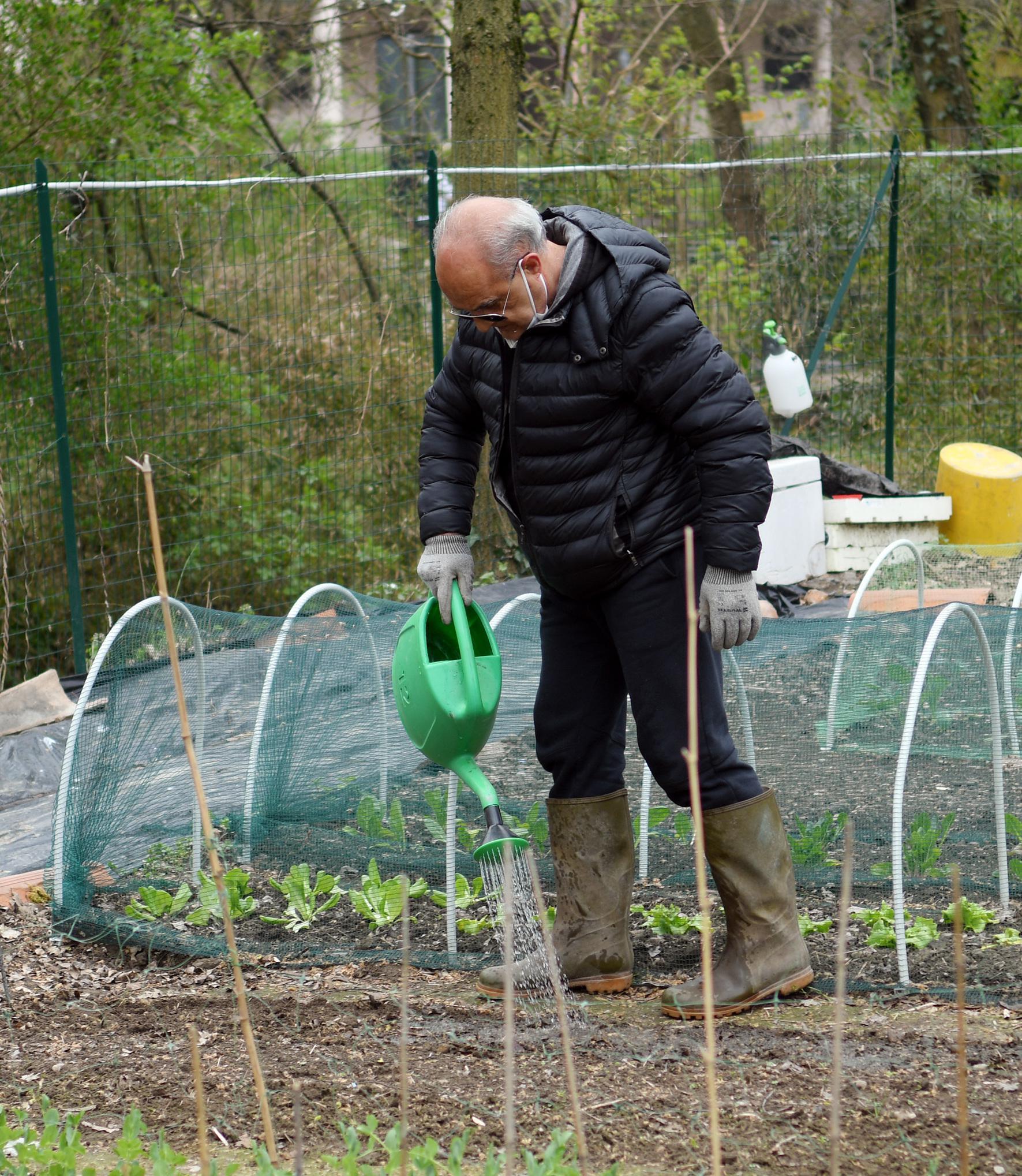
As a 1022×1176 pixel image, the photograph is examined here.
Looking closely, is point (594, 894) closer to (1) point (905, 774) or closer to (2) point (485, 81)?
(1) point (905, 774)

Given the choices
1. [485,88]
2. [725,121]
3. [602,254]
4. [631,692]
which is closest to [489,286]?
[602,254]

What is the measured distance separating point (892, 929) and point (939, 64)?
10.8m

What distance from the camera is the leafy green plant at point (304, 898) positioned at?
3641 mm

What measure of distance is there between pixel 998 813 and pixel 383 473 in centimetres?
443

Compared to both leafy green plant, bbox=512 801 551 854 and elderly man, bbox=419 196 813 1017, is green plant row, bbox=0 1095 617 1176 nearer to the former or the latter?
elderly man, bbox=419 196 813 1017

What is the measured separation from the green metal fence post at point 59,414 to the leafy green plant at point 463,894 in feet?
8.99

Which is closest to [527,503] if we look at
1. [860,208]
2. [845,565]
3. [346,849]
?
[346,849]

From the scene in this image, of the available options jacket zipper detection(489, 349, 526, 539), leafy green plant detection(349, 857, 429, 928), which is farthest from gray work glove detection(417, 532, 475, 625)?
leafy green plant detection(349, 857, 429, 928)

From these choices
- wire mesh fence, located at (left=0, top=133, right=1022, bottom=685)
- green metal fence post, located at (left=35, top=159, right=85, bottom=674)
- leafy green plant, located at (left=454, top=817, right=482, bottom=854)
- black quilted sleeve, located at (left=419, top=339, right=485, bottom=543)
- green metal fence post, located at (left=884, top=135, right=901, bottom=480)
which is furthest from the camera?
green metal fence post, located at (left=884, top=135, right=901, bottom=480)

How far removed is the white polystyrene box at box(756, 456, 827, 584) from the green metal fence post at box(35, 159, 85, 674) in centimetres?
329

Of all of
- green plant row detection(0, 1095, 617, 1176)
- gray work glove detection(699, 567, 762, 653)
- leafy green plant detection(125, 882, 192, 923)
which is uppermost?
gray work glove detection(699, 567, 762, 653)

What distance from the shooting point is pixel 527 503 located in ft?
9.92

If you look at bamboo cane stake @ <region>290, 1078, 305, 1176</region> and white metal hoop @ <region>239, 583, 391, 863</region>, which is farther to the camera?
white metal hoop @ <region>239, 583, 391, 863</region>

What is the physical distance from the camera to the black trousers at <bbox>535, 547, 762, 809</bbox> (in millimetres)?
2971
